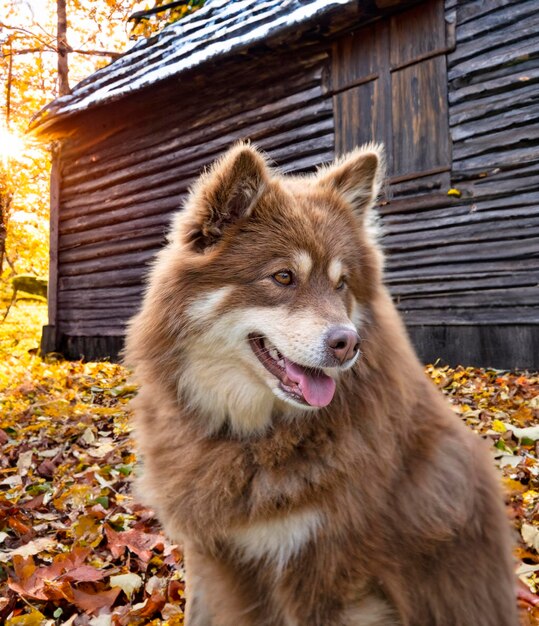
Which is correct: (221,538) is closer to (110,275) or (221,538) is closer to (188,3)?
(110,275)

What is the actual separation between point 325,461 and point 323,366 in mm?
325

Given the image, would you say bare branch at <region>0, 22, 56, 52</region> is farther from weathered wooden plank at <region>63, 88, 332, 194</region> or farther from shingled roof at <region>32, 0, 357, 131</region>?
shingled roof at <region>32, 0, 357, 131</region>

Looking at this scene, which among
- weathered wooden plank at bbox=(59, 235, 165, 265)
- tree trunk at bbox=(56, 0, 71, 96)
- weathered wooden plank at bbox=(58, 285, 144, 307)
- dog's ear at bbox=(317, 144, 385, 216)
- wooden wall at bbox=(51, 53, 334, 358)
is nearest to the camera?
dog's ear at bbox=(317, 144, 385, 216)

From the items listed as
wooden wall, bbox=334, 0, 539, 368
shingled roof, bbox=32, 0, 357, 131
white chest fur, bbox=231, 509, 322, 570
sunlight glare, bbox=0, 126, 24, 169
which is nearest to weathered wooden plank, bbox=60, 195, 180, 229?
shingled roof, bbox=32, 0, 357, 131

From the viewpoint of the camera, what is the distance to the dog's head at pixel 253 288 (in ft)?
6.72

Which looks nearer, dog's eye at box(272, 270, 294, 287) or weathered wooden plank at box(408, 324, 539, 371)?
dog's eye at box(272, 270, 294, 287)

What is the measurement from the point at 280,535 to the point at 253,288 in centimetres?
87

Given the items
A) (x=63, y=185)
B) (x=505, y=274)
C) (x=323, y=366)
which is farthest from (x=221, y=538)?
(x=63, y=185)

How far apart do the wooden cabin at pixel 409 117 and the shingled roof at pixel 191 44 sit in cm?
4

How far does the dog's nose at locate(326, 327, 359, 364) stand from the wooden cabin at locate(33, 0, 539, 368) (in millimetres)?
5063

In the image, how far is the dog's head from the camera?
2047mm

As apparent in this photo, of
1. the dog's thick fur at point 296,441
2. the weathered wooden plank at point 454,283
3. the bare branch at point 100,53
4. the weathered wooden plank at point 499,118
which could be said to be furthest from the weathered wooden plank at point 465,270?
the bare branch at point 100,53

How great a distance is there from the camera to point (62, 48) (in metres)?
16.2

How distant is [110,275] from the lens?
10641 mm
